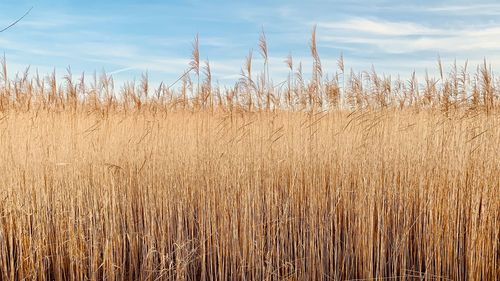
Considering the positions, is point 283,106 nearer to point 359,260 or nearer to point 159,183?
point 159,183

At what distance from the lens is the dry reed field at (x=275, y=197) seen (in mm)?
2736

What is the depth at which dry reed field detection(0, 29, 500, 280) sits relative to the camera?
274cm

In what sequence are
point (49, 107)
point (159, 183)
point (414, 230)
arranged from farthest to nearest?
point (49, 107) → point (159, 183) → point (414, 230)

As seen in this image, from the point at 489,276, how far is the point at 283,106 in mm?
2106

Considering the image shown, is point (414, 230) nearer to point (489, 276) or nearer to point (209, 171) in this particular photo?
point (489, 276)

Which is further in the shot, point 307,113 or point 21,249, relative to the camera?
point 307,113

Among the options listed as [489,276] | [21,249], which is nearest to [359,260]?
[489,276]

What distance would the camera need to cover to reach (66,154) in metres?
4.20

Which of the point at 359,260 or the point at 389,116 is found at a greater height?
the point at 389,116

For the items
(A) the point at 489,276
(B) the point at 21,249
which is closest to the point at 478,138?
(A) the point at 489,276

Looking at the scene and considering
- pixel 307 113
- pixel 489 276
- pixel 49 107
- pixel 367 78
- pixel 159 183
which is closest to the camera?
pixel 489 276

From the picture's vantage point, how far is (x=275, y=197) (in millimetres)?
3045

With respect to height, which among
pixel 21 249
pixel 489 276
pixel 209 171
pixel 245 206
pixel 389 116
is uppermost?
pixel 389 116

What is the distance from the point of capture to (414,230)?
3.25m
